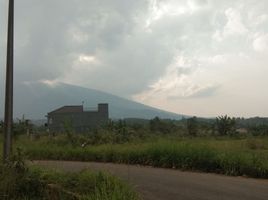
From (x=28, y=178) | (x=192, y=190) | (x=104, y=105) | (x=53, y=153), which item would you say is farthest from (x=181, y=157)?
(x=104, y=105)

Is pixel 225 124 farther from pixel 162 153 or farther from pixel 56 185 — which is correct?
pixel 56 185

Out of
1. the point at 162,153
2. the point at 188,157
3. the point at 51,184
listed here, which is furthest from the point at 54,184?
the point at 162,153

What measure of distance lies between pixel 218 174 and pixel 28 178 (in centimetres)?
618

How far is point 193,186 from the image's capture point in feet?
35.7

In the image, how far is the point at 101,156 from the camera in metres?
18.6

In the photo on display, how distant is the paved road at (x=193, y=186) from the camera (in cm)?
965

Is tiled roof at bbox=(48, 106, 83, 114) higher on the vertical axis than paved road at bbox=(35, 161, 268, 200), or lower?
higher

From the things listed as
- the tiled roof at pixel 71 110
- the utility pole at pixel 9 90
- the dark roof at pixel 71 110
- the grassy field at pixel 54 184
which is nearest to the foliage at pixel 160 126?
the dark roof at pixel 71 110

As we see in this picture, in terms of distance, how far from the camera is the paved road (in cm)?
965

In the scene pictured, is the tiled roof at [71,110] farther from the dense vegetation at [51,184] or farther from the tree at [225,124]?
the dense vegetation at [51,184]

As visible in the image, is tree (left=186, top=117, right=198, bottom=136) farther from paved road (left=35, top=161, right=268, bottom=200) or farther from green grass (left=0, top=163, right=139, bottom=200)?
green grass (left=0, top=163, right=139, bottom=200)

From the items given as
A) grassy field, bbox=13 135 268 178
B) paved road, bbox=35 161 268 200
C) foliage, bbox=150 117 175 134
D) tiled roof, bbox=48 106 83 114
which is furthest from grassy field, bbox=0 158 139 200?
tiled roof, bbox=48 106 83 114

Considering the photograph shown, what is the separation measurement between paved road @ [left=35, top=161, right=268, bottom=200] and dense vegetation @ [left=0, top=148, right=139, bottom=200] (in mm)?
1183

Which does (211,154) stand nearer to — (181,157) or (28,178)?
(181,157)
